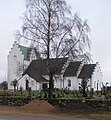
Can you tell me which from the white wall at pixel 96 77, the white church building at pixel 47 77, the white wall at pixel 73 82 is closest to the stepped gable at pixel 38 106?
the white church building at pixel 47 77

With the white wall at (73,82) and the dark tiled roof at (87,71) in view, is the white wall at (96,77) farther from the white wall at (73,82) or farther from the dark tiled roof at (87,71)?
the white wall at (73,82)

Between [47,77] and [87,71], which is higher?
[87,71]

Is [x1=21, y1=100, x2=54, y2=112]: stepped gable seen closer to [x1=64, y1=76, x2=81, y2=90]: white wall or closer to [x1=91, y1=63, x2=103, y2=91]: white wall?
[x1=64, y1=76, x2=81, y2=90]: white wall

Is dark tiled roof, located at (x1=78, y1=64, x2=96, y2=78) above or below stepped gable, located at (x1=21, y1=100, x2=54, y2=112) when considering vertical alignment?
above

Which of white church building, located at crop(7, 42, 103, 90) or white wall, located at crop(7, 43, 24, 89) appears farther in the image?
white wall, located at crop(7, 43, 24, 89)

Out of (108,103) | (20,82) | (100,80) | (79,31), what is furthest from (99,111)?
(100,80)

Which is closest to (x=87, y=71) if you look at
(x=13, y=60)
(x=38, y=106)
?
(x=13, y=60)

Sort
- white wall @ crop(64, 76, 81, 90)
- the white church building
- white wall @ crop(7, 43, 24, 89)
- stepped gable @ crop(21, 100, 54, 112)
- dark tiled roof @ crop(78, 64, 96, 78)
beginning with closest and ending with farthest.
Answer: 1. stepped gable @ crop(21, 100, 54, 112)
2. the white church building
3. white wall @ crop(64, 76, 81, 90)
4. dark tiled roof @ crop(78, 64, 96, 78)
5. white wall @ crop(7, 43, 24, 89)

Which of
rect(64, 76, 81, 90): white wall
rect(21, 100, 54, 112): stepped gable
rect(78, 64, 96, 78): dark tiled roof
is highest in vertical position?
rect(78, 64, 96, 78): dark tiled roof

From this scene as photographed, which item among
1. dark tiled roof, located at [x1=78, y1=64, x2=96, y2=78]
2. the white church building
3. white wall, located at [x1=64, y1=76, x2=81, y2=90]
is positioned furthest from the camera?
dark tiled roof, located at [x1=78, y1=64, x2=96, y2=78]

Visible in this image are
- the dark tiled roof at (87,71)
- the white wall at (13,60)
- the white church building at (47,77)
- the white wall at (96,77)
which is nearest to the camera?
the white church building at (47,77)

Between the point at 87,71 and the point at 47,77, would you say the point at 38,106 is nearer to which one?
the point at 47,77

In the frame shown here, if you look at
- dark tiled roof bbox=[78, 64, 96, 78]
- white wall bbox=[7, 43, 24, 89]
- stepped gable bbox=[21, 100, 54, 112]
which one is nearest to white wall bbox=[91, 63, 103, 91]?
dark tiled roof bbox=[78, 64, 96, 78]

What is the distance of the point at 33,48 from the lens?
128 ft
